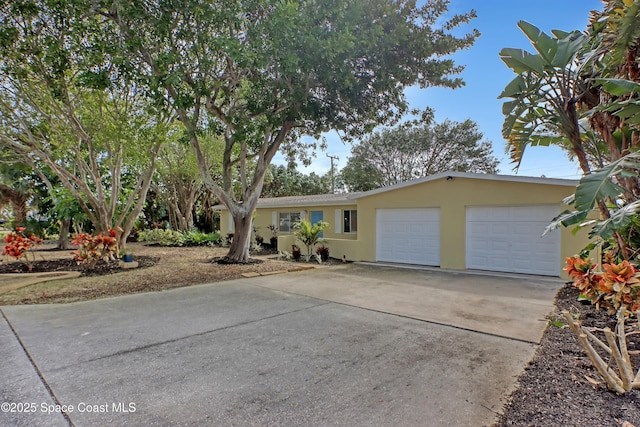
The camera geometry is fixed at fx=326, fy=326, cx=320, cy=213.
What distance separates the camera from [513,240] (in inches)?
368

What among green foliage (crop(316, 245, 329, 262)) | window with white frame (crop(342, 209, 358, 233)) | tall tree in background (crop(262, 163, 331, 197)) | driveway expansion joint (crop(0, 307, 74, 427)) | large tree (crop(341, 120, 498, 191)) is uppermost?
large tree (crop(341, 120, 498, 191))

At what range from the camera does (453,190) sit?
1028cm

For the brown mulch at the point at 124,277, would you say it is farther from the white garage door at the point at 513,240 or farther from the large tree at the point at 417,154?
the large tree at the point at 417,154

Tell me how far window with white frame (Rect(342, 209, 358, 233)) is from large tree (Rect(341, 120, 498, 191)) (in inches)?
505

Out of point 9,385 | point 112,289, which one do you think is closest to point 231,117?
point 112,289

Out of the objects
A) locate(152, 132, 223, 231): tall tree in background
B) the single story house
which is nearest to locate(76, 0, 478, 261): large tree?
A: the single story house

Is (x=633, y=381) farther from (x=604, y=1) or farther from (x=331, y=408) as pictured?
(x=604, y=1)

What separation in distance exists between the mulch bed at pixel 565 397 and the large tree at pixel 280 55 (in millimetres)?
7187

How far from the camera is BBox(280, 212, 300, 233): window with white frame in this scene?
17.4 metres

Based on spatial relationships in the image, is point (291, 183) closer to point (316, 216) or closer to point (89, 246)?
point (316, 216)

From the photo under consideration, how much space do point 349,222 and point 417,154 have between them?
15086 mm

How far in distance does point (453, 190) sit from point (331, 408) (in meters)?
8.94

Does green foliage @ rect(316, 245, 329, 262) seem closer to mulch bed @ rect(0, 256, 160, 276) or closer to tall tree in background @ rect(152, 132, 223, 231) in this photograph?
mulch bed @ rect(0, 256, 160, 276)

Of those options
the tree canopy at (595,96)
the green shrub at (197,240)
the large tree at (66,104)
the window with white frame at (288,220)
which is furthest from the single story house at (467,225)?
the green shrub at (197,240)
